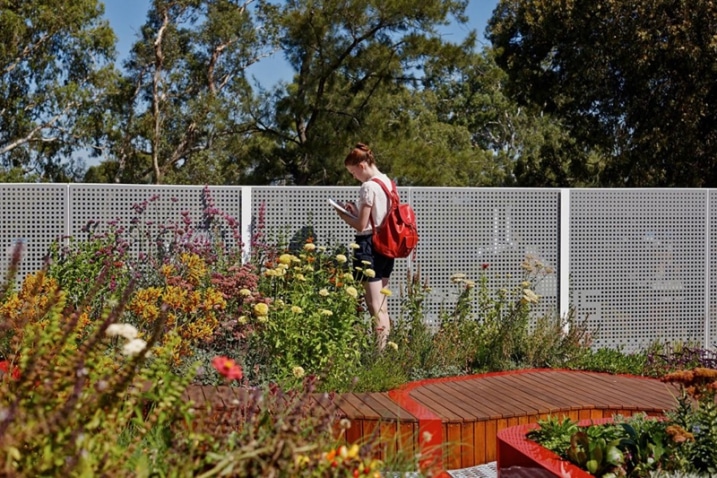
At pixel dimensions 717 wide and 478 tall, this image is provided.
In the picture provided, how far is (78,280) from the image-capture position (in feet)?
24.2

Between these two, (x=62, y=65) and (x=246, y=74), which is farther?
(x=246, y=74)

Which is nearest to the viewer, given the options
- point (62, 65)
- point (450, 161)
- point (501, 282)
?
point (501, 282)

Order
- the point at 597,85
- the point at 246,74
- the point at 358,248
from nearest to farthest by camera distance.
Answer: the point at 358,248
the point at 597,85
the point at 246,74

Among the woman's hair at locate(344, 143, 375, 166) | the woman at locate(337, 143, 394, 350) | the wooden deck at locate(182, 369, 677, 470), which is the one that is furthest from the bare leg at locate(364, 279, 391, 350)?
the woman's hair at locate(344, 143, 375, 166)

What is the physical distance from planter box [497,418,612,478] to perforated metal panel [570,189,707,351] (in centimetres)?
450

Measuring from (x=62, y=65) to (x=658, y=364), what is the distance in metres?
20.7

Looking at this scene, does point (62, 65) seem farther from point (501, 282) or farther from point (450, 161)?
point (501, 282)

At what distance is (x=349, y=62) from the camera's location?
20.3m

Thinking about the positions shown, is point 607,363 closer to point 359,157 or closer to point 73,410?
point 359,157

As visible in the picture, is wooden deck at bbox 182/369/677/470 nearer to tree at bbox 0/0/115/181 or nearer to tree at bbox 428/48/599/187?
tree at bbox 0/0/115/181

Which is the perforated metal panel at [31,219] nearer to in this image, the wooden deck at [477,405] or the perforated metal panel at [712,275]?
the wooden deck at [477,405]

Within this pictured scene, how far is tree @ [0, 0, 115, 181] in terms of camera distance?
71.6 feet

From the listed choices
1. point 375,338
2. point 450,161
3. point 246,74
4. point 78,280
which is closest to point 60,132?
point 246,74

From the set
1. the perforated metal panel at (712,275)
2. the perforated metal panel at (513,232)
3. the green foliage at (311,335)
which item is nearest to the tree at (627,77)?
the perforated metal panel at (712,275)
